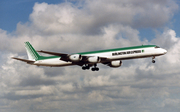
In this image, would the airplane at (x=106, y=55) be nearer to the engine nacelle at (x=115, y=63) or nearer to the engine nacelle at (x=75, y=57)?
the engine nacelle at (x=75, y=57)

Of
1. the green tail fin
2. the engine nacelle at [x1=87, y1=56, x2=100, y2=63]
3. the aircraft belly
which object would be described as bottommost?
the engine nacelle at [x1=87, y1=56, x2=100, y2=63]

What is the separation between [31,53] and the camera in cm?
8338

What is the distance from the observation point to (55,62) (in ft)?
251

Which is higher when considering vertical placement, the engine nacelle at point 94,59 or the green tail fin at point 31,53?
the green tail fin at point 31,53

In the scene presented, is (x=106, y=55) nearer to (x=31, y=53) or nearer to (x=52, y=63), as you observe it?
(x=52, y=63)

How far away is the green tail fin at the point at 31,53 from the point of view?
268ft

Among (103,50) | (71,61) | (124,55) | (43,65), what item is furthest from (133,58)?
(43,65)

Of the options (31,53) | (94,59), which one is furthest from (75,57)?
(31,53)

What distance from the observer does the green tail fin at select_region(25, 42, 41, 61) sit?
81.7 meters

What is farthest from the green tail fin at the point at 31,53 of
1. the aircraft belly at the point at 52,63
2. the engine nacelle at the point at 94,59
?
the engine nacelle at the point at 94,59

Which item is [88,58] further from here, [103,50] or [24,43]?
[24,43]

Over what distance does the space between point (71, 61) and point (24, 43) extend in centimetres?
2541

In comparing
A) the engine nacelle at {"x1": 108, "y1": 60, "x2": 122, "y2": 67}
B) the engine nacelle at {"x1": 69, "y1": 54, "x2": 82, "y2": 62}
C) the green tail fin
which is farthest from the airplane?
the engine nacelle at {"x1": 108, "y1": 60, "x2": 122, "y2": 67}

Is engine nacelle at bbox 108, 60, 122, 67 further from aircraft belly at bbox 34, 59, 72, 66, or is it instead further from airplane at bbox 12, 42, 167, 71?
aircraft belly at bbox 34, 59, 72, 66
